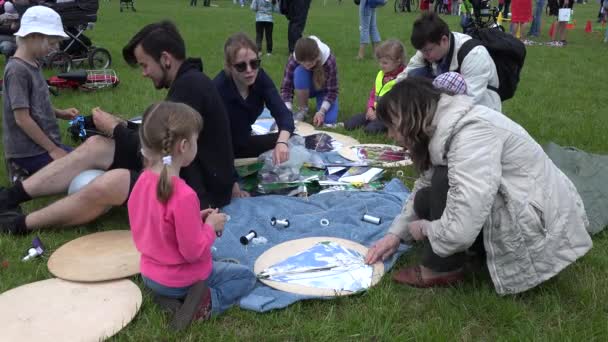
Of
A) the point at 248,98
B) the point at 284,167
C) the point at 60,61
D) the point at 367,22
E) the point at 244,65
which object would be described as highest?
the point at 367,22

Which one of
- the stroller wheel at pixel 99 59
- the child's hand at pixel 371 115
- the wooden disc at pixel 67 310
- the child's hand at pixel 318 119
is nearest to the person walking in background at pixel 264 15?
the stroller wheel at pixel 99 59

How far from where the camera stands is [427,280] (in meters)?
2.60

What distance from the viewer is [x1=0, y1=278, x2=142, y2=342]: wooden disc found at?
7.39 ft

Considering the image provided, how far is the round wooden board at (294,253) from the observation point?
2.53 metres

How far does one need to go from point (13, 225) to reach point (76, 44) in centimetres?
580

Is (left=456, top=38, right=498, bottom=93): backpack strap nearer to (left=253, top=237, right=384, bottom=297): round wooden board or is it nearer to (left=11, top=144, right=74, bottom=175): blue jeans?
(left=253, top=237, right=384, bottom=297): round wooden board

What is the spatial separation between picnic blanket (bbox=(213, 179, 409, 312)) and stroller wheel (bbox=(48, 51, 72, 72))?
5.45m

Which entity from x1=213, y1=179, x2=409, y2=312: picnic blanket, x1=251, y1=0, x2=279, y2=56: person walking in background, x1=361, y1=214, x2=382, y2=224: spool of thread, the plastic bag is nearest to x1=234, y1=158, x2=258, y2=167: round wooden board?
the plastic bag

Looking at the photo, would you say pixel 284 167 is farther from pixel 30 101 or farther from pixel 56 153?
pixel 30 101

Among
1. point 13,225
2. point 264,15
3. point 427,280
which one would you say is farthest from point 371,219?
point 264,15

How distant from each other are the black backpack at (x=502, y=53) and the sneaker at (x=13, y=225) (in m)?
3.15

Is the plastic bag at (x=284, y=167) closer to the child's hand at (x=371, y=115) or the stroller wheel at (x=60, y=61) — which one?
the child's hand at (x=371, y=115)

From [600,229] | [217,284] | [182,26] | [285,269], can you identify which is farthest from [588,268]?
[182,26]

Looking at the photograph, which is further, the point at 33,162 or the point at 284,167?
the point at 284,167
